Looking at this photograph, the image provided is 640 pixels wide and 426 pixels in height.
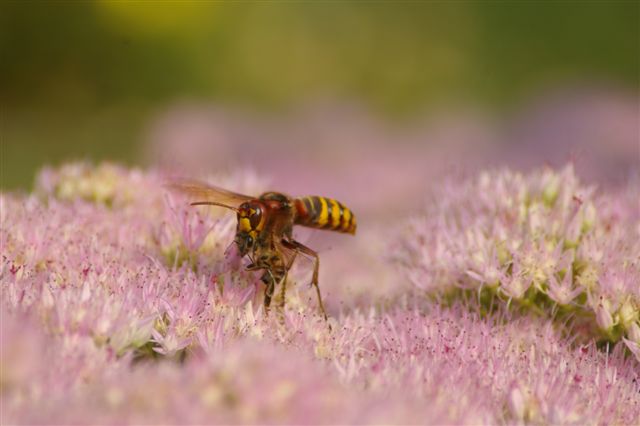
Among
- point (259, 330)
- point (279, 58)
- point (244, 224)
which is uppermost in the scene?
point (279, 58)

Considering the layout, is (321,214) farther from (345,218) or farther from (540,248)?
(540,248)

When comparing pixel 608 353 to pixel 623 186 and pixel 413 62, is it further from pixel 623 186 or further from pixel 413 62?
pixel 413 62

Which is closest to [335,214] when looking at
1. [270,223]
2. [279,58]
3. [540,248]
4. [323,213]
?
[323,213]

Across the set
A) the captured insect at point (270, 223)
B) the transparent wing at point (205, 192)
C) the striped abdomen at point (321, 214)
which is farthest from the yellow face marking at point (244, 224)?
the striped abdomen at point (321, 214)

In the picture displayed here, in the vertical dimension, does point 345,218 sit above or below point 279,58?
below

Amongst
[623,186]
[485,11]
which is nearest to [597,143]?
[485,11]

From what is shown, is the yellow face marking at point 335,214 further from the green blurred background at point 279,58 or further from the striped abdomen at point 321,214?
the green blurred background at point 279,58
